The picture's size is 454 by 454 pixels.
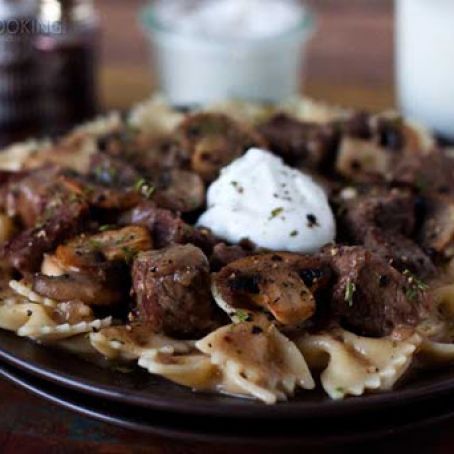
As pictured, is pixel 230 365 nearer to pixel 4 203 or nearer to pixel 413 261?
pixel 413 261

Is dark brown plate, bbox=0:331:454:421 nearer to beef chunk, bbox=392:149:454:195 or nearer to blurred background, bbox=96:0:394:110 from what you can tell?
beef chunk, bbox=392:149:454:195

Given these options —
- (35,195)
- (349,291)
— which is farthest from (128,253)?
(349,291)

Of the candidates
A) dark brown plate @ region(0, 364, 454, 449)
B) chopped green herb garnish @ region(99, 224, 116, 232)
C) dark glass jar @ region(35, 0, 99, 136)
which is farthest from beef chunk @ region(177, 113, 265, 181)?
dark glass jar @ region(35, 0, 99, 136)

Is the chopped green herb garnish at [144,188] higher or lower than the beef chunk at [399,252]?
higher

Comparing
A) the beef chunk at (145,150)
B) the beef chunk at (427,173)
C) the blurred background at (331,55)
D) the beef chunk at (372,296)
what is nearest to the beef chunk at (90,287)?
the beef chunk at (372,296)

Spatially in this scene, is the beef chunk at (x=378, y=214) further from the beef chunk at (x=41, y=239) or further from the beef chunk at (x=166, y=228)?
the beef chunk at (x=41, y=239)

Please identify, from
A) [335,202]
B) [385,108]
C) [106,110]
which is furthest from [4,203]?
[385,108]

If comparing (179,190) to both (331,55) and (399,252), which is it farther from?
(331,55)
